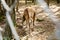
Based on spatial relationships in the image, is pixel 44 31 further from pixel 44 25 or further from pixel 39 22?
pixel 39 22

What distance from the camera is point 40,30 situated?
191 inches

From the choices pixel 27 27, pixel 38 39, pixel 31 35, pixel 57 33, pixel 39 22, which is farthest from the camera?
pixel 39 22

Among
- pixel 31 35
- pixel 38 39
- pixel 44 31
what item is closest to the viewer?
pixel 38 39

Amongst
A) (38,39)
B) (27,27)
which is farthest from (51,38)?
(27,27)

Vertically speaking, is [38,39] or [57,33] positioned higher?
[57,33]

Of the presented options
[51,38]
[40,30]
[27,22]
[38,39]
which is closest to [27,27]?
[27,22]

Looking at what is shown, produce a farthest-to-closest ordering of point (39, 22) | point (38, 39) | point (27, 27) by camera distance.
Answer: point (39, 22) → point (27, 27) → point (38, 39)

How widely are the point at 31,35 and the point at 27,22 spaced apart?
34.7 inches

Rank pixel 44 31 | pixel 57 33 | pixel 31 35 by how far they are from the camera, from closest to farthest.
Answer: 1. pixel 57 33
2. pixel 31 35
3. pixel 44 31

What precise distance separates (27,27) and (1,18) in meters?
1.18

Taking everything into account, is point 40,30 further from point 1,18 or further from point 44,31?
point 1,18

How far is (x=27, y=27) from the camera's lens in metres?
5.20

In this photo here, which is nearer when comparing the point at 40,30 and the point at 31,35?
the point at 31,35

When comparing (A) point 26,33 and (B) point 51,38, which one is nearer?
(B) point 51,38
